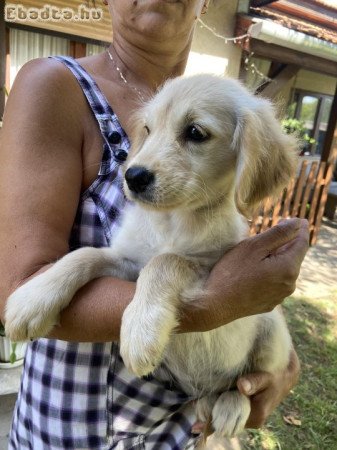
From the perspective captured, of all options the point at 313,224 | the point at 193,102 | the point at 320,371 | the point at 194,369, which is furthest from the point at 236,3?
the point at 194,369

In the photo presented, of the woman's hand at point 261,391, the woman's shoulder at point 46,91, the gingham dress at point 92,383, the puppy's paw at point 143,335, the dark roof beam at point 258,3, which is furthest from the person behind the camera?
the dark roof beam at point 258,3

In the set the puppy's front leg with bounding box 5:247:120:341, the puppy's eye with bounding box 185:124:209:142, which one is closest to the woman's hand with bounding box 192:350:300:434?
the puppy's front leg with bounding box 5:247:120:341

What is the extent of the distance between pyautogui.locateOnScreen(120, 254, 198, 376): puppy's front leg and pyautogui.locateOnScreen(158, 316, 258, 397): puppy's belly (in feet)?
0.82

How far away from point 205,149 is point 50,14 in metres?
4.32

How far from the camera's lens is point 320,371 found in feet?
13.4

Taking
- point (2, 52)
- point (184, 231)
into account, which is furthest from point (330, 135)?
point (184, 231)

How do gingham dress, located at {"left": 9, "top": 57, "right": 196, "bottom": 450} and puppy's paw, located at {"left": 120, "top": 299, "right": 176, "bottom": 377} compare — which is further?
gingham dress, located at {"left": 9, "top": 57, "right": 196, "bottom": 450}

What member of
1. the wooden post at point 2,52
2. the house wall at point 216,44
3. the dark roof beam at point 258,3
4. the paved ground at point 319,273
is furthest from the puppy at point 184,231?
the dark roof beam at point 258,3

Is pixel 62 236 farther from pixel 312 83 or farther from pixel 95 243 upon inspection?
pixel 312 83

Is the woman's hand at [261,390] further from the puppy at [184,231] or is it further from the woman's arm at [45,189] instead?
the woman's arm at [45,189]

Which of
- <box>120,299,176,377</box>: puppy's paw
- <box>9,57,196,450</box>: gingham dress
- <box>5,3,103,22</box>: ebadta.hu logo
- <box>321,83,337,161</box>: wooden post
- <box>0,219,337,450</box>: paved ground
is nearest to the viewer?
<box>120,299,176,377</box>: puppy's paw

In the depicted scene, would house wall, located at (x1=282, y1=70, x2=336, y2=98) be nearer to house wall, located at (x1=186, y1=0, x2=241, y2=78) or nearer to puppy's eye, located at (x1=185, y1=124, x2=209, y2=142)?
house wall, located at (x1=186, y1=0, x2=241, y2=78)

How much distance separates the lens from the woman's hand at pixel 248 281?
120 cm

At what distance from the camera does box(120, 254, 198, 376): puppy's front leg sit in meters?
1.20
